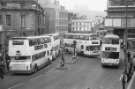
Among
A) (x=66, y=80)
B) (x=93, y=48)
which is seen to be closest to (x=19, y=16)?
(x=93, y=48)

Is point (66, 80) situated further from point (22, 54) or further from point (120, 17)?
point (120, 17)

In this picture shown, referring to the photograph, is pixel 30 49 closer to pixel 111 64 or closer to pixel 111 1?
pixel 111 64

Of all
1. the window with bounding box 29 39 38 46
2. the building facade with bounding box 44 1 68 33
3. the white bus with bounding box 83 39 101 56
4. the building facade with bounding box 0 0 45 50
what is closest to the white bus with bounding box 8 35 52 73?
the window with bounding box 29 39 38 46

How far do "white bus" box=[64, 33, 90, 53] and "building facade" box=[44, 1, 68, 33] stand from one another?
3252cm

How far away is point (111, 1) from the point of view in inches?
3100

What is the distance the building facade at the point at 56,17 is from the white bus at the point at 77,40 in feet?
107

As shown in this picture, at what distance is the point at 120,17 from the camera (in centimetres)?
7538

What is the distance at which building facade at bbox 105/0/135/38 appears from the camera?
72456mm

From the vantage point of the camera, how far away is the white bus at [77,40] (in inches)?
2216

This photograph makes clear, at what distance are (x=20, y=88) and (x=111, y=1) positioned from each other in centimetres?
5720

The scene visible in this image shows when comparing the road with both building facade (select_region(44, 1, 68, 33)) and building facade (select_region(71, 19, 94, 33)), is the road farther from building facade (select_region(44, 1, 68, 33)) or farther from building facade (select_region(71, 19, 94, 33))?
building facade (select_region(71, 19, 94, 33))

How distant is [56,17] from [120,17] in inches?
1258

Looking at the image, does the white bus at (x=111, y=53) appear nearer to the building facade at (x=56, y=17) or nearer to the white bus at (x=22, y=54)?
the white bus at (x=22, y=54)

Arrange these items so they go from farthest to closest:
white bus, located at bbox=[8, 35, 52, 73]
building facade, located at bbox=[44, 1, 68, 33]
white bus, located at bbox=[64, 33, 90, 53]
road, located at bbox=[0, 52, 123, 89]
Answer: building facade, located at bbox=[44, 1, 68, 33] → white bus, located at bbox=[64, 33, 90, 53] → white bus, located at bbox=[8, 35, 52, 73] → road, located at bbox=[0, 52, 123, 89]
